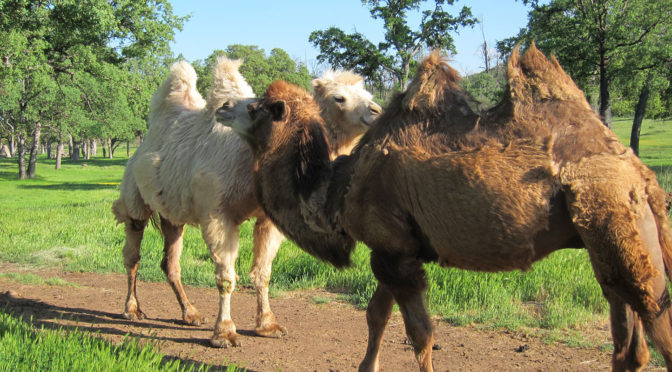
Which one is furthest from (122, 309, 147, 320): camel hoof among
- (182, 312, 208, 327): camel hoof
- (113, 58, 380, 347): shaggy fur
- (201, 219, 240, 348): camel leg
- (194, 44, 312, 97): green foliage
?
(194, 44, 312, 97): green foliage

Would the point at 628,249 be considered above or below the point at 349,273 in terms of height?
above

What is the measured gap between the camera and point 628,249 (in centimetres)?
295

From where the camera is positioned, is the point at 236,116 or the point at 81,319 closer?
the point at 236,116

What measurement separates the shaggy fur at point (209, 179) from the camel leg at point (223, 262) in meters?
0.01

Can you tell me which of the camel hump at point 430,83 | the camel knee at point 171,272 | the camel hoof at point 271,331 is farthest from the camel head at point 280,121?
the camel knee at point 171,272

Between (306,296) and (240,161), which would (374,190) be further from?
(306,296)

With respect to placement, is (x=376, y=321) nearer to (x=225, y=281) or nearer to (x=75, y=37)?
(x=225, y=281)

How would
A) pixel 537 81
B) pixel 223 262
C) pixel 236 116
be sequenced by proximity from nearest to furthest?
pixel 537 81
pixel 236 116
pixel 223 262

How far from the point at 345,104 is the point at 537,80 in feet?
8.95

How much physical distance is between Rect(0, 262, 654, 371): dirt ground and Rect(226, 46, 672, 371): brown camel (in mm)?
1455

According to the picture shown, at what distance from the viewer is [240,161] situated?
18.6 ft

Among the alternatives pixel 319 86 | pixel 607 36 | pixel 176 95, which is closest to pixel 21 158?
pixel 176 95

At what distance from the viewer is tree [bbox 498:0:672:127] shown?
2231 centimetres

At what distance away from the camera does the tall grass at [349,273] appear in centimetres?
634
